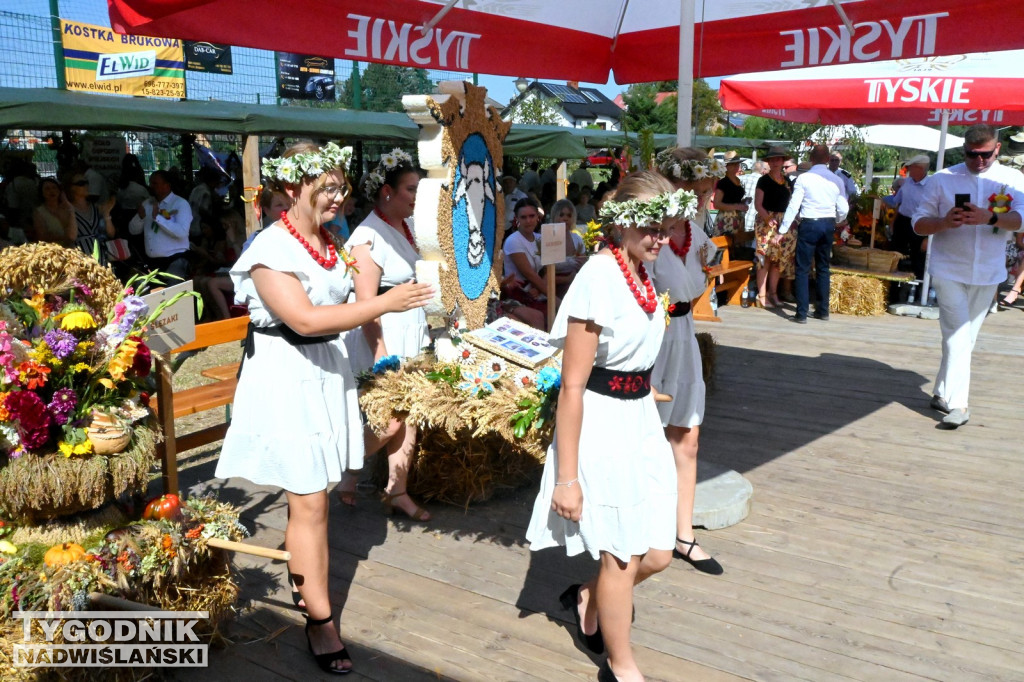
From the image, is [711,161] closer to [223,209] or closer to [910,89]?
[910,89]

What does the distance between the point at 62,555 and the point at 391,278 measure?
166 centimetres

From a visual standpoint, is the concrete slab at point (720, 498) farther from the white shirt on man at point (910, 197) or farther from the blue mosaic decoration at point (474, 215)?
the white shirt on man at point (910, 197)

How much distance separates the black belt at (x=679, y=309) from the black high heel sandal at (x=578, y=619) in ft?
3.66

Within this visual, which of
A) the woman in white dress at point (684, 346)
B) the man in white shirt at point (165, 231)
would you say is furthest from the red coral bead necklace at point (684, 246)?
the man in white shirt at point (165, 231)

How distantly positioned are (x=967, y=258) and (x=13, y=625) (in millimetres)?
5249

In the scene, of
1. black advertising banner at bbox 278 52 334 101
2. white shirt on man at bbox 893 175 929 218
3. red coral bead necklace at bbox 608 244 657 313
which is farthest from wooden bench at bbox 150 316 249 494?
black advertising banner at bbox 278 52 334 101

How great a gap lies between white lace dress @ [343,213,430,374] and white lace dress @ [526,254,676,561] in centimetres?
123

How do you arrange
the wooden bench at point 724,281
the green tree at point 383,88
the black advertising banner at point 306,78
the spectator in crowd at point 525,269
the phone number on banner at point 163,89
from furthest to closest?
1. the green tree at point 383,88
2. the black advertising banner at point 306,78
3. the phone number on banner at point 163,89
4. the wooden bench at point 724,281
5. the spectator in crowd at point 525,269

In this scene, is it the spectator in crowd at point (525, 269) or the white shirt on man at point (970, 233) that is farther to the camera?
the spectator in crowd at point (525, 269)

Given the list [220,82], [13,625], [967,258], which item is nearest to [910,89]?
[967,258]

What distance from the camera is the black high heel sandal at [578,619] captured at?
2.95 meters

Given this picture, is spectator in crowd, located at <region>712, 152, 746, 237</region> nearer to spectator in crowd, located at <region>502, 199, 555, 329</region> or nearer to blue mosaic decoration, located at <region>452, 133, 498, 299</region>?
spectator in crowd, located at <region>502, 199, 555, 329</region>

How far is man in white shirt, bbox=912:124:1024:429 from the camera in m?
5.15

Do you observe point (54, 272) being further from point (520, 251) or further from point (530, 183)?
point (530, 183)
